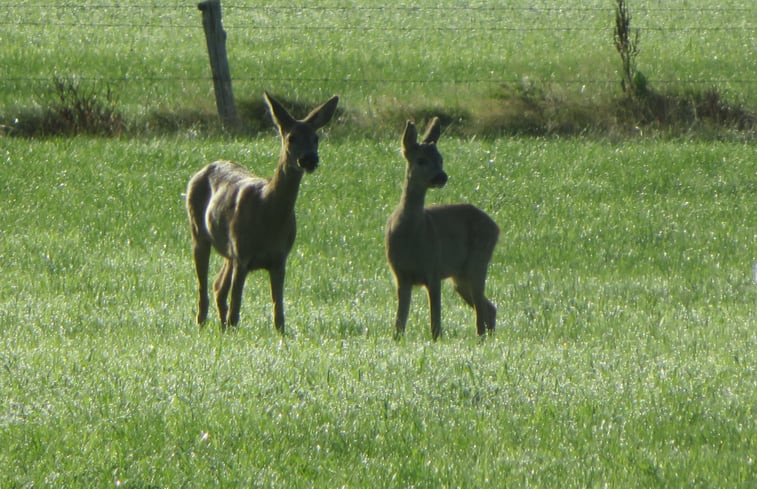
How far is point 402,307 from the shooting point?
9562 mm

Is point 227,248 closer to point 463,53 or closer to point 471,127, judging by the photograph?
point 471,127

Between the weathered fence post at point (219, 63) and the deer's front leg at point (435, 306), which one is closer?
the deer's front leg at point (435, 306)

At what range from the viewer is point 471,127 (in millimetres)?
19094

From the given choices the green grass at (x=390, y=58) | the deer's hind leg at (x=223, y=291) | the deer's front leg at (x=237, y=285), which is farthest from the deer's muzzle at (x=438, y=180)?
the green grass at (x=390, y=58)

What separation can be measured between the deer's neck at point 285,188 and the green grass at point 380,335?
878 mm

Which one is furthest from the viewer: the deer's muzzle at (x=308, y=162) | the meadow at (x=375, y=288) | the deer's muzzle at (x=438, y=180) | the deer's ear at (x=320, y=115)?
the deer's ear at (x=320, y=115)

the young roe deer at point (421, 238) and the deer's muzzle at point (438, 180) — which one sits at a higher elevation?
the deer's muzzle at point (438, 180)

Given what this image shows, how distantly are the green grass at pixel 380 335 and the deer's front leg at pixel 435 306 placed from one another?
0.57 feet

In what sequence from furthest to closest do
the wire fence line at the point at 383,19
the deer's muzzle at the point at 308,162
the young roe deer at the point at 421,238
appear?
the wire fence line at the point at 383,19, the young roe deer at the point at 421,238, the deer's muzzle at the point at 308,162

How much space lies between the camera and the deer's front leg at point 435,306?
9.55m

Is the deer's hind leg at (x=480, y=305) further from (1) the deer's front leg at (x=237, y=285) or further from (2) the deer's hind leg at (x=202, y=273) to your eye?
(2) the deer's hind leg at (x=202, y=273)

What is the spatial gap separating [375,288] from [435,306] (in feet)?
8.36

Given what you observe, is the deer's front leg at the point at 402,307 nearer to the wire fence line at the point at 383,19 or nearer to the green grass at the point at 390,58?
the green grass at the point at 390,58

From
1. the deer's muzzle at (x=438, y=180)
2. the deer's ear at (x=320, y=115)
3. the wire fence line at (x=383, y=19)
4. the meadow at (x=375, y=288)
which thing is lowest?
the wire fence line at (x=383, y=19)
